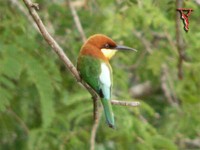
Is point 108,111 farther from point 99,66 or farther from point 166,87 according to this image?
point 166,87

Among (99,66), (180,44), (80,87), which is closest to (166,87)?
(80,87)

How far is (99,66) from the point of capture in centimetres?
238

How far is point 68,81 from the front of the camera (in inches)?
157

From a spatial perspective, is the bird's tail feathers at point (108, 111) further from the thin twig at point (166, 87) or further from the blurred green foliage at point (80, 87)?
the thin twig at point (166, 87)

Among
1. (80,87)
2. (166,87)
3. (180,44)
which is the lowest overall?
(166,87)

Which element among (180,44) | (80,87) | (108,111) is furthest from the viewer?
(80,87)

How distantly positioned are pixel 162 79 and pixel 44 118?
4.08ft

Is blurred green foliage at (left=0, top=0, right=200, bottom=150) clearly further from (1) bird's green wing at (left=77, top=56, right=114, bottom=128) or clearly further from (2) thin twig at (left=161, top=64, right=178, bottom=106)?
(1) bird's green wing at (left=77, top=56, right=114, bottom=128)

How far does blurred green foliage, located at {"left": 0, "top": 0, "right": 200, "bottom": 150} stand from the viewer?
3.22 m

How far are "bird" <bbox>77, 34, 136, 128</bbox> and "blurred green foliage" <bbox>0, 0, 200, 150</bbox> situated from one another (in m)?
0.47

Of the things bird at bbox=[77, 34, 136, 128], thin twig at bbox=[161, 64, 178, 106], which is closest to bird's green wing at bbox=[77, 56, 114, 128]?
bird at bbox=[77, 34, 136, 128]

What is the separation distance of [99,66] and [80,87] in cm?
155

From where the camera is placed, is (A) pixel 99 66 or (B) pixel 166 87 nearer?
(A) pixel 99 66

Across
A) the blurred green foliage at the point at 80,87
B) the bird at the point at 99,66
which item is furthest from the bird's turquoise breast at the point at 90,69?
the blurred green foliage at the point at 80,87
